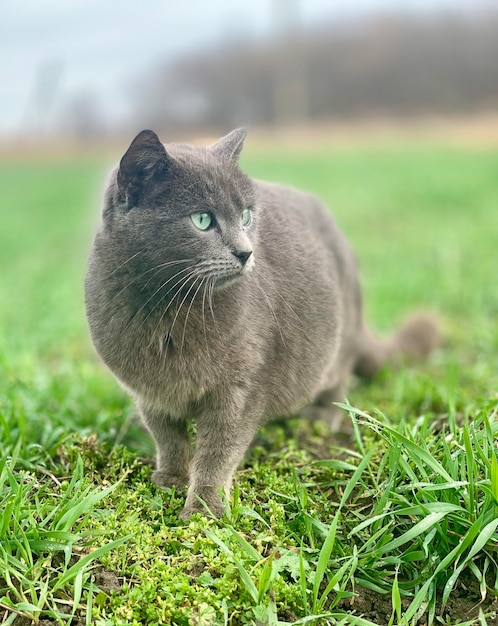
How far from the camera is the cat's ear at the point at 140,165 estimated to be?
7.98 ft

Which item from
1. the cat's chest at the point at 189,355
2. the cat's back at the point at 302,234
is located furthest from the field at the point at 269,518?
the cat's back at the point at 302,234

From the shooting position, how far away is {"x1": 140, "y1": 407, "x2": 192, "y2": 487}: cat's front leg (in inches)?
114

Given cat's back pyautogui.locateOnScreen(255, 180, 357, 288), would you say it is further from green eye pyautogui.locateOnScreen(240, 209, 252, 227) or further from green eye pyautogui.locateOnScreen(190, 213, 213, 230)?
green eye pyautogui.locateOnScreen(190, 213, 213, 230)

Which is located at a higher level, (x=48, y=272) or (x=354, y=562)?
(x=354, y=562)

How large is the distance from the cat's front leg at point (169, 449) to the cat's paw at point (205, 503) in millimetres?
226

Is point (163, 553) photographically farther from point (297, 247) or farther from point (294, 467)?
point (297, 247)

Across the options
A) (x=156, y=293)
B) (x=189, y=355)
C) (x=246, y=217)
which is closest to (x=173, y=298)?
(x=156, y=293)

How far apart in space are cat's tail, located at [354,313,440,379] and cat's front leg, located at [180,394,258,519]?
1.79 metres

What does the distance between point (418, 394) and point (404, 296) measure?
2690 mm

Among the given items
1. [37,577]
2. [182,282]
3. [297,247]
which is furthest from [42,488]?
[297,247]

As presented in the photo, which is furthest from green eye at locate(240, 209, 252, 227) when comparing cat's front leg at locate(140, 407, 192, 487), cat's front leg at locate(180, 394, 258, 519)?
cat's front leg at locate(140, 407, 192, 487)

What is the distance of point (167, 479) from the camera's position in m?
2.90

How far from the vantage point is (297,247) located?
3199 millimetres

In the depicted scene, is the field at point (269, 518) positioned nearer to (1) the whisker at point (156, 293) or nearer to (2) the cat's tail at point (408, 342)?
(2) the cat's tail at point (408, 342)
